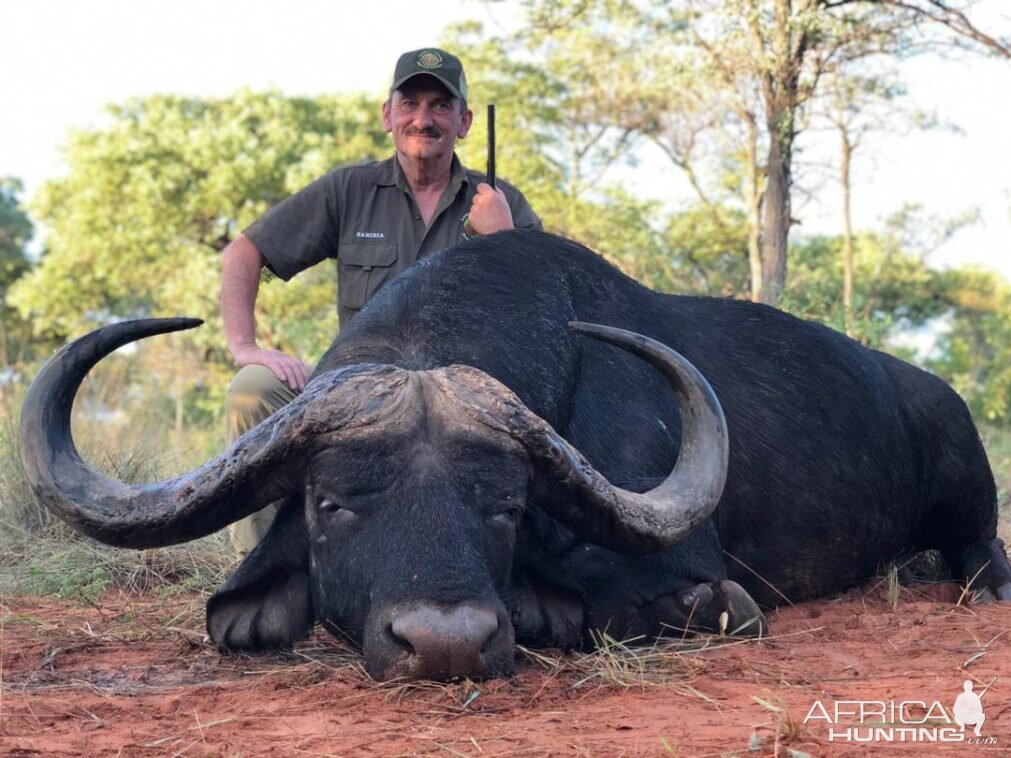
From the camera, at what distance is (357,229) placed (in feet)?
22.1

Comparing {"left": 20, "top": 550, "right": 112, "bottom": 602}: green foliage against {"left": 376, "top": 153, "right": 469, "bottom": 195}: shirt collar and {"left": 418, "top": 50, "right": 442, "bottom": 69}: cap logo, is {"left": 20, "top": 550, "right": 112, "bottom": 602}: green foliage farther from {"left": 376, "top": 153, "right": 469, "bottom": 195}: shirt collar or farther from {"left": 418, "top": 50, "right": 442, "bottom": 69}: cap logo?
{"left": 418, "top": 50, "right": 442, "bottom": 69}: cap logo

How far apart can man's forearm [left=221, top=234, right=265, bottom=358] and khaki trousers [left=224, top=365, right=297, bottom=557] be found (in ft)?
0.70

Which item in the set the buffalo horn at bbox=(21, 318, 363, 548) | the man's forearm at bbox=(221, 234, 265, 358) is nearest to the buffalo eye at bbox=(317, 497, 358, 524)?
the buffalo horn at bbox=(21, 318, 363, 548)

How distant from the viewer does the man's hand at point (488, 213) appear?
21.2 ft

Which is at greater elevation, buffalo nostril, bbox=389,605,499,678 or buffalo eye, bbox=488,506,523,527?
buffalo eye, bbox=488,506,523,527

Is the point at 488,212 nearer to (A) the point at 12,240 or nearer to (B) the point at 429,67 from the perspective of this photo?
(B) the point at 429,67

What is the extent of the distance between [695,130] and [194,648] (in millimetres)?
23394

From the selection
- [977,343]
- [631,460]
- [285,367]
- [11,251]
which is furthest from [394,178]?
[11,251]

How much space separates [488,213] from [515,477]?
2707 millimetres

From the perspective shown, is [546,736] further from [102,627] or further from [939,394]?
[939,394]

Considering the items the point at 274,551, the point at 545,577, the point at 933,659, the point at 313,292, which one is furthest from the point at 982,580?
the point at 313,292

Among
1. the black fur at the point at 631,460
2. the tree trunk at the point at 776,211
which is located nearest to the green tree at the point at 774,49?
the tree trunk at the point at 776,211

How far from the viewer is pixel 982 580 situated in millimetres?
6266

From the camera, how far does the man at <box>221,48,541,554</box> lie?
21.6ft
